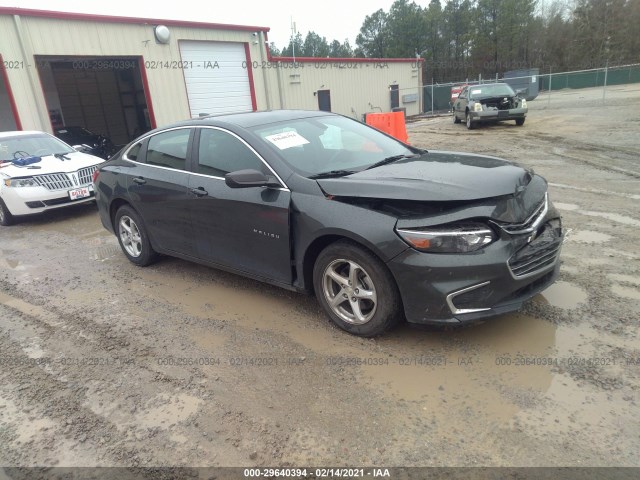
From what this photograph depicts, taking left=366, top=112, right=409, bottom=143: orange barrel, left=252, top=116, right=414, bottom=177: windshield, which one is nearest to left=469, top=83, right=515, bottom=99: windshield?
left=366, top=112, right=409, bottom=143: orange barrel

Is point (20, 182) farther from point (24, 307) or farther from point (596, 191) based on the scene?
point (596, 191)

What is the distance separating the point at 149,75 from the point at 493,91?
476 inches

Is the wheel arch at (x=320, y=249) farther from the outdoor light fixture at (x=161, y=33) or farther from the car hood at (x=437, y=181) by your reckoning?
the outdoor light fixture at (x=161, y=33)

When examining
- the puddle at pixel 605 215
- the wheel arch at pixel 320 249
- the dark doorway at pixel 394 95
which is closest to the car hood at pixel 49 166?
the wheel arch at pixel 320 249

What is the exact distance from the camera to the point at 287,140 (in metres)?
4.04

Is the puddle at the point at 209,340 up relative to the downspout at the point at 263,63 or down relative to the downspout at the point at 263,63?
down

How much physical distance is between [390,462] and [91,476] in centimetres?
153

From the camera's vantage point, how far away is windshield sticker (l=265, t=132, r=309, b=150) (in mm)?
3959

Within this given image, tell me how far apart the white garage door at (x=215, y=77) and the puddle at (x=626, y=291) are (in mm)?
15416

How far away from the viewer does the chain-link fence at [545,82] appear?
31.0 metres

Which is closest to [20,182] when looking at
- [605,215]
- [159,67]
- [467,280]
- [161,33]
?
[467,280]

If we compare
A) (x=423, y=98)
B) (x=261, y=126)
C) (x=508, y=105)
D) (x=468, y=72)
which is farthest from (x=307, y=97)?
(x=468, y=72)

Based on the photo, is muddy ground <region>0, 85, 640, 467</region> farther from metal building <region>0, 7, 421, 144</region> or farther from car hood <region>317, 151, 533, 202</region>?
metal building <region>0, 7, 421, 144</region>

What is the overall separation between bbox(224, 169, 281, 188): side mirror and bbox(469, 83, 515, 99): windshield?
15.5 m
